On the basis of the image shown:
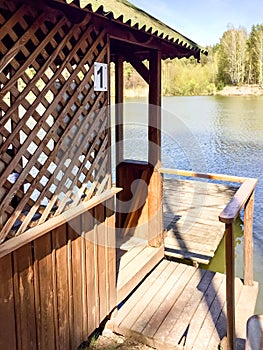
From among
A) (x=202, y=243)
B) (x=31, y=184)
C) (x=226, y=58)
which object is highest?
(x=226, y=58)

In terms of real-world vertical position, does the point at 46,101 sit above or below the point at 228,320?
above

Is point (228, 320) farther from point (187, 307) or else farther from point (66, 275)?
point (66, 275)

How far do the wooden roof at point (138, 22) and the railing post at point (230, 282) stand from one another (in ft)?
4.59

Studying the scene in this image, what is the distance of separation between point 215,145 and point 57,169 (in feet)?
37.4

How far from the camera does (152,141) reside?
3711 mm

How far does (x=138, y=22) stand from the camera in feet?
7.64

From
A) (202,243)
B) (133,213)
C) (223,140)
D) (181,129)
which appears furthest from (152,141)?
(181,129)

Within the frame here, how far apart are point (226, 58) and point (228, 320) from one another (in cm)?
3950

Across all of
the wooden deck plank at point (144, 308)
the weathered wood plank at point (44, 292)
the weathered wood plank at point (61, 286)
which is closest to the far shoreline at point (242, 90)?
the wooden deck plank at point (144, 308)

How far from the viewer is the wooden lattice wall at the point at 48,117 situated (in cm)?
180

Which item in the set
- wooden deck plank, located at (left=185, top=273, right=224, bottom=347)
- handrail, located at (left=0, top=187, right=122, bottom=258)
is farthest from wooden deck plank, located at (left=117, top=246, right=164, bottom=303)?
handrail, located at (left=0, top=187, right=122, bottom=258)

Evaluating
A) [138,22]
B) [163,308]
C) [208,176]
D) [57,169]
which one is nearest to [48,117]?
[57,169]

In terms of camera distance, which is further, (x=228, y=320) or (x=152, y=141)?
(x=152, y=141)

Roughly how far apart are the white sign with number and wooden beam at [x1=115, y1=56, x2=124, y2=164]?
4.41 ft
